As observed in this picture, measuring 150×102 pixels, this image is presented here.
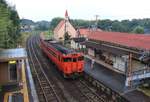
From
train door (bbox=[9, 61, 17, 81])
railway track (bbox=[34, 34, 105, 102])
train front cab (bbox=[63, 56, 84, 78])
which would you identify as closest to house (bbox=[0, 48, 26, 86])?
train door (bbox=[9, 61, 17, 81])

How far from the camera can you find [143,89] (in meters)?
18.2

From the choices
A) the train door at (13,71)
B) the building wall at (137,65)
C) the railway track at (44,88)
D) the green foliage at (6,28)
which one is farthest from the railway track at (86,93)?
the green foliage at (6,28)

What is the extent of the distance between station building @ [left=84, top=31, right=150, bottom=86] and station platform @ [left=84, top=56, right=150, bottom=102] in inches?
27.8

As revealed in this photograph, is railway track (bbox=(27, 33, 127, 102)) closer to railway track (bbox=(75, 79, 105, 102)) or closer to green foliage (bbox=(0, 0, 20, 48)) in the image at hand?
railway track (bbox=(75, 79, 105, 102))

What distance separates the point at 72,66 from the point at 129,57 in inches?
235

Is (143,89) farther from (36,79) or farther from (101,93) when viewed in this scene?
(36,79)

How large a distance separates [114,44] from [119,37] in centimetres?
198

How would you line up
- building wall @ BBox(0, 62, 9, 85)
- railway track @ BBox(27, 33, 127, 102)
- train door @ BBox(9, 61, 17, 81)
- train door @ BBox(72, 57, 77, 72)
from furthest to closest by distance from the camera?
train door @ BBox(72, 57, 77, 72), train door @ BBox(9, 61, 17, 81), building wall @ BBox(0, 62, 9, 85), railway track @ BBox(27, 33, 127, 102)

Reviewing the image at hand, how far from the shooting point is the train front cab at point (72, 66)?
2214cm

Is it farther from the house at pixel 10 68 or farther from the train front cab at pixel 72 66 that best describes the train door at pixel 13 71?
the train front cab at pixel 72 66

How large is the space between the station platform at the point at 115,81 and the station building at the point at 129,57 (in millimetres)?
705

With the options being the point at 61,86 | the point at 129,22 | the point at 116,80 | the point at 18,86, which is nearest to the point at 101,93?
the point at 116,80

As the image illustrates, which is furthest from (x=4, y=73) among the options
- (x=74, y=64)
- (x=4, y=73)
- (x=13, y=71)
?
(x=74, y=64)

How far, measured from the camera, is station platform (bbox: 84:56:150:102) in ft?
53.0
